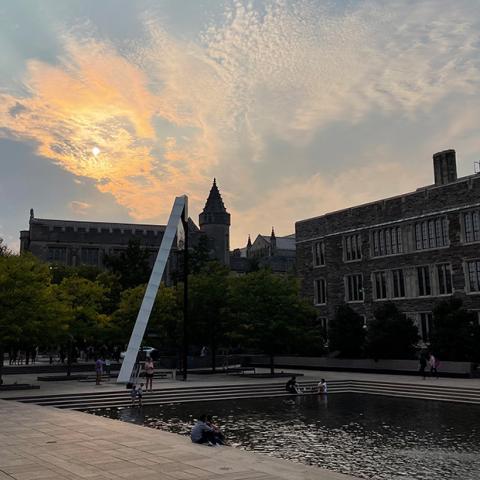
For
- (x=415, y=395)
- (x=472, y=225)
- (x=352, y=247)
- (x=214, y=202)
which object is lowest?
(x=415, y=395)

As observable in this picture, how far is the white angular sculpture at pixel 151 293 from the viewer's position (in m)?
32.8

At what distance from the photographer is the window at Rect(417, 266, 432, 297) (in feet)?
148

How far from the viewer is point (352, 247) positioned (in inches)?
2073

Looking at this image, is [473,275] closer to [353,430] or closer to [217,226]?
[353,430]

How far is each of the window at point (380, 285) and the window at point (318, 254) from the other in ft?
24.2

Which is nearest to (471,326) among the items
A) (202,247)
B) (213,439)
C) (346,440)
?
(346,440)

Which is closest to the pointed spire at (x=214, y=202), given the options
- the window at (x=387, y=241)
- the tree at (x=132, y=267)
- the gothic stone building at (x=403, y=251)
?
the tree at (x=132, y=267)

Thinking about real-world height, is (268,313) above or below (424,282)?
below

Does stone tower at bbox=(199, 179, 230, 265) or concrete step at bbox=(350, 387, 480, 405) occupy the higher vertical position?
stone tower at bbox=(199, 179, 230, 265)

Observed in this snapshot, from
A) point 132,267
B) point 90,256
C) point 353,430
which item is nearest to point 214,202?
point 90,256

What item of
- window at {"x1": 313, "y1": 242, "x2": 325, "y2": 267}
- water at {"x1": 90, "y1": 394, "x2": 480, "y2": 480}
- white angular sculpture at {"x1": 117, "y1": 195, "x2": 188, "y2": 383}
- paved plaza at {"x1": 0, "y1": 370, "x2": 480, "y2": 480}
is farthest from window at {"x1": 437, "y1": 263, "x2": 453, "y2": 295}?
paved plaza at {"x1": 0, "y1": 370, "x2": 480, "y2": 480}

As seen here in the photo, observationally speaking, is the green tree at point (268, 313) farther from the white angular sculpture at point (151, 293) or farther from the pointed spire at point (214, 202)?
the pointed spire at point (214, 202)

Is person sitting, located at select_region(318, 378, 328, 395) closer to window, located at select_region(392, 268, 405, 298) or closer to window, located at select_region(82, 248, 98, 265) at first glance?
window, located at select_region(392, 268, 405, 298)

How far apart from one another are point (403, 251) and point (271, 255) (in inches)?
3751
